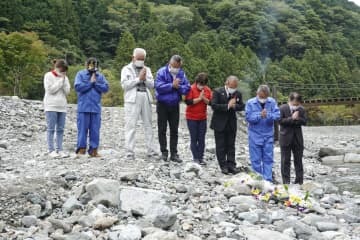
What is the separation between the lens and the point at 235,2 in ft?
302

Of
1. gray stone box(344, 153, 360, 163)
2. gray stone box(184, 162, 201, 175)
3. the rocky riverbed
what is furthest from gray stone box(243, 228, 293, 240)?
gray stone box(344, 153, 360, 163)

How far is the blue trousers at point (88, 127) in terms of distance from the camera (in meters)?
8.06

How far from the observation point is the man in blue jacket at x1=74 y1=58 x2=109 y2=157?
26.2ft

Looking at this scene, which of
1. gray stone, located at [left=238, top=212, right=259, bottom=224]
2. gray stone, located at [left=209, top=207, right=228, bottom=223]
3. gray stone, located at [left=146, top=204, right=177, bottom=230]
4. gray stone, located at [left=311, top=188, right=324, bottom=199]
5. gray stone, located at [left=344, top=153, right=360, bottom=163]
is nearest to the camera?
gray stone, located at [left=146, top=204, right=177, bottom=230]

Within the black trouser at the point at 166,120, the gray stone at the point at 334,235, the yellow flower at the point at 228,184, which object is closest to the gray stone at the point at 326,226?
the gray stone at the point at 334,235

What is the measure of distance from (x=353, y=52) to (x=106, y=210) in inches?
3316

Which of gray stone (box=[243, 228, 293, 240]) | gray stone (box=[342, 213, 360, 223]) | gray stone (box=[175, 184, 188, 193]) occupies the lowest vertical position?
gray stone (box=[342, 213, 360, 223])

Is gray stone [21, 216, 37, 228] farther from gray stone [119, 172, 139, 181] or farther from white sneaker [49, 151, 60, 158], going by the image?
white sneaker [49, 151, 60, 158]

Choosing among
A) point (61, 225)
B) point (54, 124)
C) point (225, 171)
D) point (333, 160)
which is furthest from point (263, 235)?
point (333, 160)

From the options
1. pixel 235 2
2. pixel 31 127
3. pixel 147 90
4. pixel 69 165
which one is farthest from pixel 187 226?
pixel 235 2

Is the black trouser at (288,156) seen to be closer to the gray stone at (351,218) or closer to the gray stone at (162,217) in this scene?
the gray stone at (351,218)

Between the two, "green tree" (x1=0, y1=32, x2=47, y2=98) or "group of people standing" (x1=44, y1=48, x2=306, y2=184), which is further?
"green tree" (x1=0, y1=32, x2=47, y2=98)

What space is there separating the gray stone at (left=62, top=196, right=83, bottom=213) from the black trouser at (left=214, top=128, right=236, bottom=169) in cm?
335

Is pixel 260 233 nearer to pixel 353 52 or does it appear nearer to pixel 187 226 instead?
pixel 187 226
